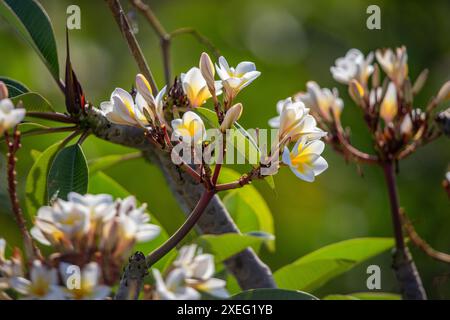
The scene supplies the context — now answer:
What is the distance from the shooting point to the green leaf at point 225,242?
961 millimetres

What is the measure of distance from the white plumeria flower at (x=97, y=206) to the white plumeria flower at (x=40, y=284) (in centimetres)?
6

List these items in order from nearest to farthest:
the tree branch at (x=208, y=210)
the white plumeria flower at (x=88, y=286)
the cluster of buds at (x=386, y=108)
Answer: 1. the white plumeria flower at (x=88, y=286)
2. the tree branch at (x=208, y=210)
3. the cluster of buds at (x=386, y=108)

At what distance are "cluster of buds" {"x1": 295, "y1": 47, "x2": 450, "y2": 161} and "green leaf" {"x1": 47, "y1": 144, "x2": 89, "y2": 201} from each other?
41 cm

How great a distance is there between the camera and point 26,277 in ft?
2.33

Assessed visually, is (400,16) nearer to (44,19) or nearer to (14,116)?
(44,19)

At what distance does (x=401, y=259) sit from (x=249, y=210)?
1.06ft

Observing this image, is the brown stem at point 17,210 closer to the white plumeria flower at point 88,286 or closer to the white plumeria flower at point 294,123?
the white plumeria flower at point 88,286

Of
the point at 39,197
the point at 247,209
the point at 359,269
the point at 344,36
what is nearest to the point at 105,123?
the point at 39,197

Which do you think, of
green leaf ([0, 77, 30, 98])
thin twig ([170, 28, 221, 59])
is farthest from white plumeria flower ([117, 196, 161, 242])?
thin twig ([170, 28, 221, 59])

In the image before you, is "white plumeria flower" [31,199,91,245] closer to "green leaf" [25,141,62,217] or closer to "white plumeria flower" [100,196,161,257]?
"white plumeria flower" [100,196,161,257]

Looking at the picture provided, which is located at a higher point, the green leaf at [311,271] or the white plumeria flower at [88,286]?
the white plumeria flower at [88,286]

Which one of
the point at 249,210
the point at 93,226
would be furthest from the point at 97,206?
the point at 249,210

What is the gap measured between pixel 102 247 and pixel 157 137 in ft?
0.65

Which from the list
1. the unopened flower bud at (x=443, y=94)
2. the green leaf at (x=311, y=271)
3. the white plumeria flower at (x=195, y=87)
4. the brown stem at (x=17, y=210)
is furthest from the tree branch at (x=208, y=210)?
the unopened flower bud at (x=443, y=94)
